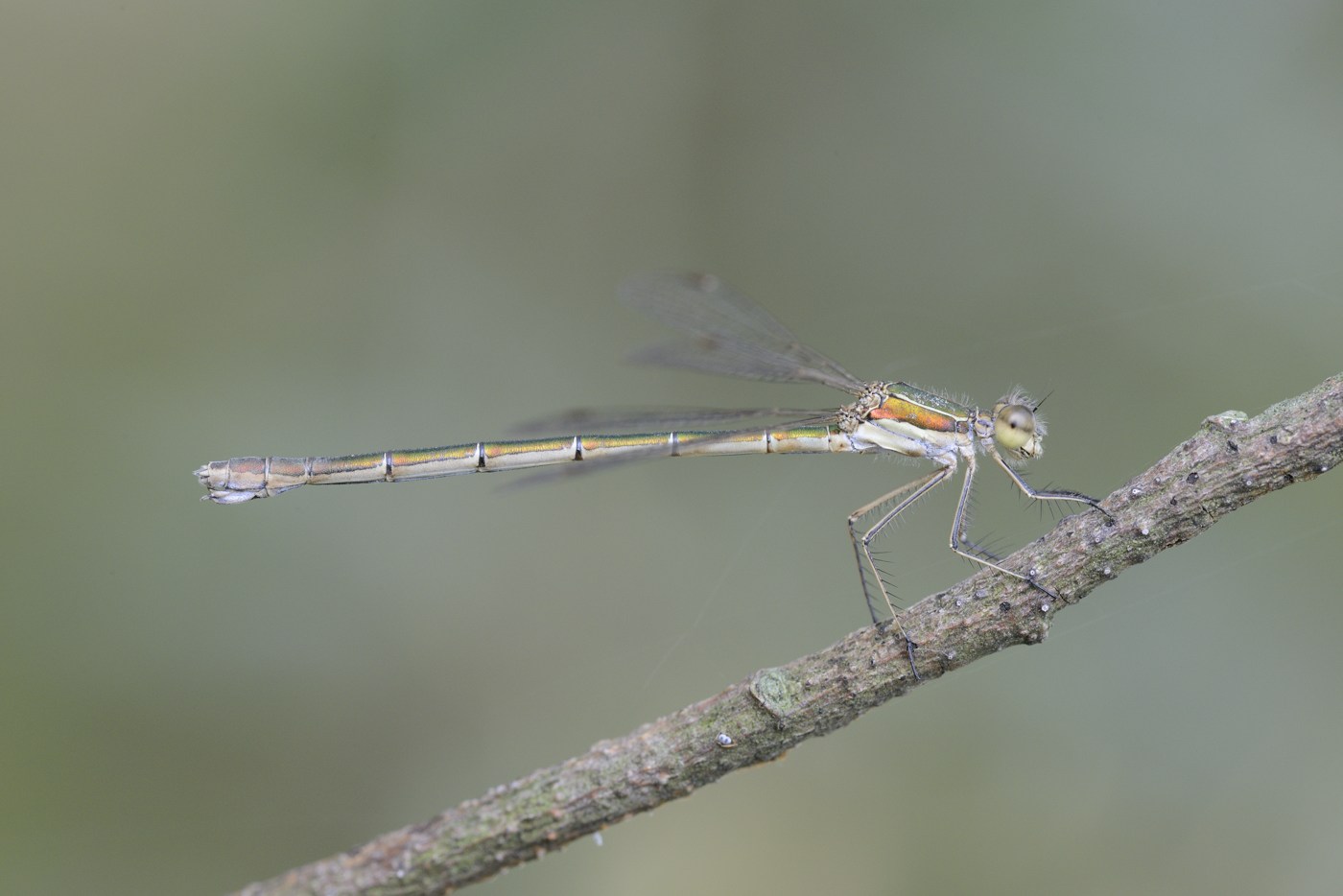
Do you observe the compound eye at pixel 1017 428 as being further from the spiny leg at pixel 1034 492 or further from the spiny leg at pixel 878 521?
the spiny leg at pixel 878 521

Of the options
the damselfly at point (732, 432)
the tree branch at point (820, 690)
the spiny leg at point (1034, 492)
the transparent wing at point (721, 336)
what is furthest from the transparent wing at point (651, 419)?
the tree branch at point (820, 690)

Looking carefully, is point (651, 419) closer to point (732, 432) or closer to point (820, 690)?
point (732, 432)

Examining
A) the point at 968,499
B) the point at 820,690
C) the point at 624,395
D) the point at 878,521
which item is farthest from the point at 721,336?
the point at 820,690

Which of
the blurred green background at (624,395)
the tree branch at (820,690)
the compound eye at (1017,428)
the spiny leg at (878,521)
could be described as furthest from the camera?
the blurred green background at (624,395)

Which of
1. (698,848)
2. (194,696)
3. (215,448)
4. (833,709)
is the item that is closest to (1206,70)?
(833,709)

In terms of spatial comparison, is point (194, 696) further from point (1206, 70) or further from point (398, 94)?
point (1206, 70)

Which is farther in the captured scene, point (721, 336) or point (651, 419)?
point (721, 336)

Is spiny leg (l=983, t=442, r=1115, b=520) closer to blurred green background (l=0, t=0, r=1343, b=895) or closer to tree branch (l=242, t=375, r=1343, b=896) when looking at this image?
tree branch (l=242, t=375, r=1343, b=896)
